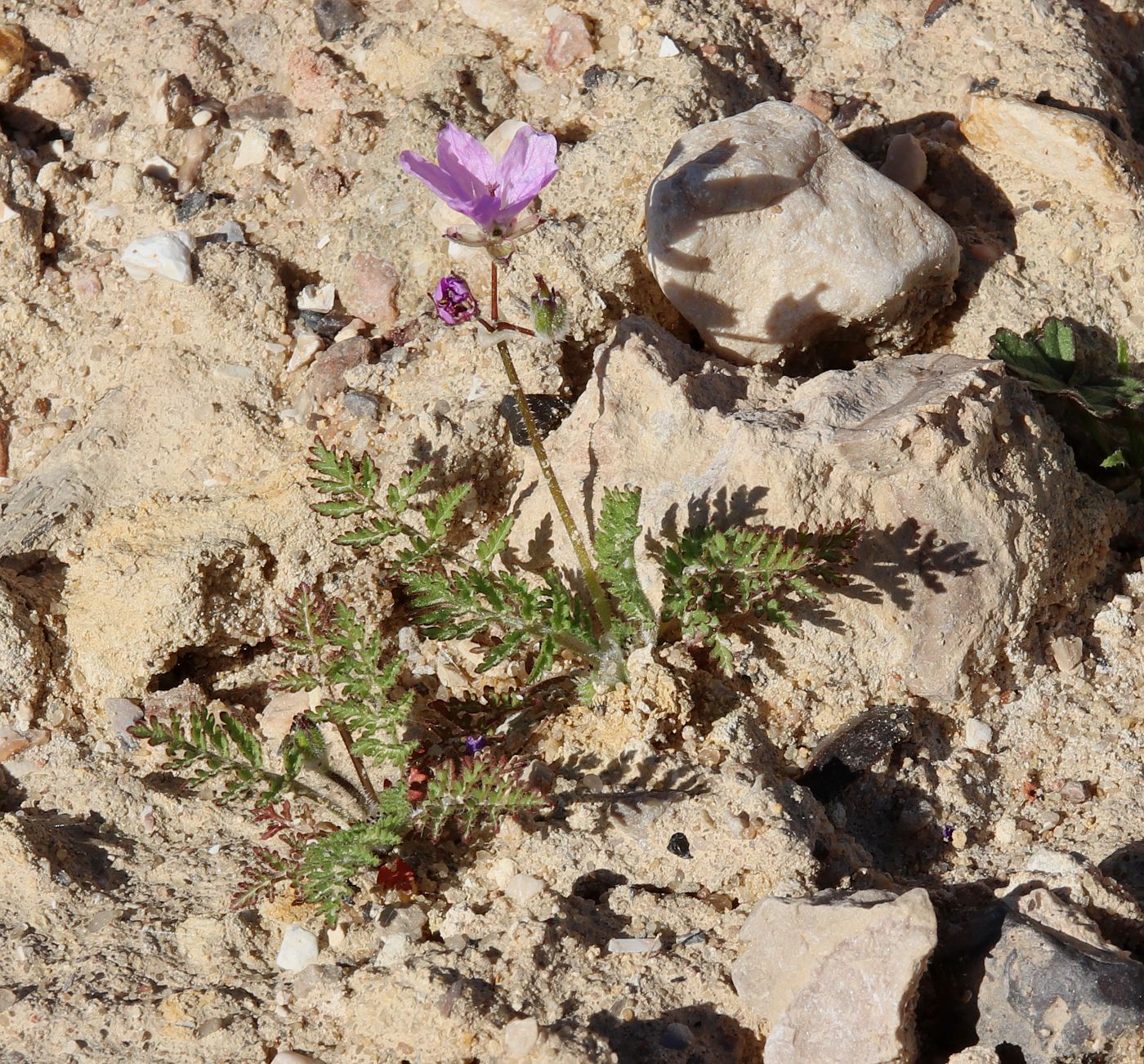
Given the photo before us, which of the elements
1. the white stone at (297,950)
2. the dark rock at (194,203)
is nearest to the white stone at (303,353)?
the dark rock at (194,203)

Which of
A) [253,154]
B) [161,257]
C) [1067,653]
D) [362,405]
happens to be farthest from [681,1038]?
[253,154]

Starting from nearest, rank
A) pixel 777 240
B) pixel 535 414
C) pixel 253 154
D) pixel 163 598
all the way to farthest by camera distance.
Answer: pixel 163 598 < pixel 535 414 < pixel 777 240 < pixel 253 154

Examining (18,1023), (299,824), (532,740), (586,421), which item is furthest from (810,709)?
(18,1023)

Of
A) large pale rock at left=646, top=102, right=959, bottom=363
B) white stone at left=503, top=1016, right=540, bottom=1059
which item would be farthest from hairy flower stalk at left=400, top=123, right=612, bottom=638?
white stone at left=503, top=1016, right=540, bottom=1059

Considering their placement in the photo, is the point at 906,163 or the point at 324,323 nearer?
the point at 324,323

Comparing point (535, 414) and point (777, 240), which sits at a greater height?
point (777, 240)

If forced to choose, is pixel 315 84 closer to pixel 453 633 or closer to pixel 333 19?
pixel 333 19

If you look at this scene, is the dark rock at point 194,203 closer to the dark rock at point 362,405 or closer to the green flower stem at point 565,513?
the dark rock at point 362,405
